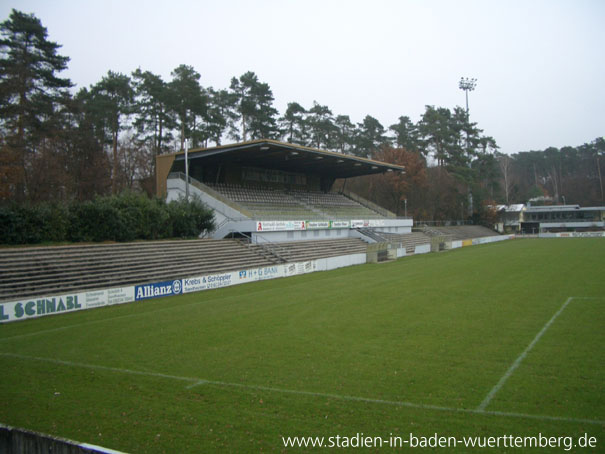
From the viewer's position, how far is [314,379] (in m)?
8.22

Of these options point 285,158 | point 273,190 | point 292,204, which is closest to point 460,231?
point 292,204

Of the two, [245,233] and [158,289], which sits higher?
[245,233]

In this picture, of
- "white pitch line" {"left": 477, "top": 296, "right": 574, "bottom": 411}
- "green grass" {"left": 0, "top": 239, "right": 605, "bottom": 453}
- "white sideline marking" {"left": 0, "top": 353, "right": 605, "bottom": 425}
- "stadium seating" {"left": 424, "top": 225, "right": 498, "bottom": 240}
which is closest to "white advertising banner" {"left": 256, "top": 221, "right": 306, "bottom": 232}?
"green grass" {"left": 0, "top": 239, "right": 605, "bottom": 453}

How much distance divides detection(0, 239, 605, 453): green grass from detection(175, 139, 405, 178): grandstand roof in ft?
64.7

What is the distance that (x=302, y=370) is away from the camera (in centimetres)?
880

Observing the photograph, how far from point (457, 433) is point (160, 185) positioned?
3521cm

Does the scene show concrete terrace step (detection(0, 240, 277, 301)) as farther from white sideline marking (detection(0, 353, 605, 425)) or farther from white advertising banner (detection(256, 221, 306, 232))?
white sideline marking (detection(0, 353, 605, 425))

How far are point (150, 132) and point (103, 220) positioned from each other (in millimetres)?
27669

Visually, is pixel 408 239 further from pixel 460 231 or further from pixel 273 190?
pixel 460 231

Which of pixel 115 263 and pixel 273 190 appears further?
pixel 273 190

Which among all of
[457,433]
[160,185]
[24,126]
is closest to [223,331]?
[457,433]

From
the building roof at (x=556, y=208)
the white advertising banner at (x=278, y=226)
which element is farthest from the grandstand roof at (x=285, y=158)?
the building roof at (x=556, y=208)

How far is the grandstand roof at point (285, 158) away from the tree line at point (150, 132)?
11.2m

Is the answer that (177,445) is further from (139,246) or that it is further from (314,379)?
(139,246)
